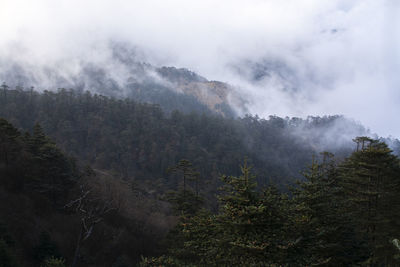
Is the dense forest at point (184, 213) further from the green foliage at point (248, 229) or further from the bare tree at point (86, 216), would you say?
the bare tree at point (86, 216)

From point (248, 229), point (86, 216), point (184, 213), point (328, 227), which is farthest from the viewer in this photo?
point (184, 213)

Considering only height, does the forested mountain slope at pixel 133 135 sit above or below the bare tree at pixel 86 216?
above

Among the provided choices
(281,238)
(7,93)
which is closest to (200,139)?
(7,93)

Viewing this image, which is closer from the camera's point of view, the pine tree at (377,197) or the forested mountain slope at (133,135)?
the pine tree at (377,197)

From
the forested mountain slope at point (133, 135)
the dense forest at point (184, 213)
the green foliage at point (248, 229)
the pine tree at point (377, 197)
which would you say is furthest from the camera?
the forested mountain slope at point (133, 135)

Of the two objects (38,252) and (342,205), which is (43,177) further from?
(342,205)

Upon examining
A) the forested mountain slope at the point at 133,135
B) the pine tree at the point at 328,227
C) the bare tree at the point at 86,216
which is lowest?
the bare tree at the point at 86,216

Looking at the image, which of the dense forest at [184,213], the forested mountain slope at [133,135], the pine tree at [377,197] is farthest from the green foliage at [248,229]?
the forested mountain slope at [133,135]

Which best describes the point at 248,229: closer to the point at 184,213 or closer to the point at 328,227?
the point at 328,227

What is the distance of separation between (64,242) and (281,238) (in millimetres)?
19050

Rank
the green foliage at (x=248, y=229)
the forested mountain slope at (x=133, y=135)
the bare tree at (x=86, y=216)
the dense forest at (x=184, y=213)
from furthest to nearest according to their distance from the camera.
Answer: the forested mountain slope at (x=133, y=135)
the bare tree at (x=86, y=216)
the dense forest at (x=184, y=213)
the green foliage at (x=248, y=229)

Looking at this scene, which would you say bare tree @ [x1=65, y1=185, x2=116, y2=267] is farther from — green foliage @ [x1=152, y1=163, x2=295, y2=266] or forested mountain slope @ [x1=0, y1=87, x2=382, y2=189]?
forested mountain slope @ [x1=0, y1=87, x2=382, y2=189]

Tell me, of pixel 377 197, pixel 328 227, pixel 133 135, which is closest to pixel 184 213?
pixel 328 227

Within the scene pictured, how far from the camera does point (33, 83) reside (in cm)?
16538
